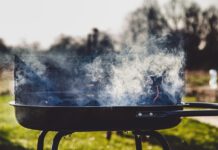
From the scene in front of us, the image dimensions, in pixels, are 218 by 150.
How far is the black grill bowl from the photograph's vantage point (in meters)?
2.71

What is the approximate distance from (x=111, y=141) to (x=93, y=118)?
3.38 meters

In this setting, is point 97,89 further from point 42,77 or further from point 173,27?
point 173,27

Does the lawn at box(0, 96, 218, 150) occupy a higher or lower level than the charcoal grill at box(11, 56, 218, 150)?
lower

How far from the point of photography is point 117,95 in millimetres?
3166

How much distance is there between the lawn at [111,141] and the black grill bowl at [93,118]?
9.00 ft

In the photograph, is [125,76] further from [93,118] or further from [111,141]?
[111,141]

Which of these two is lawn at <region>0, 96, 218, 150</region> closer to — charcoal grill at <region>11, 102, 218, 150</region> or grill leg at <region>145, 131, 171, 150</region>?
grill leg at <region>145, 131, 171, 150</region>

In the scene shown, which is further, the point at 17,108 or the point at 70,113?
the point at 17,108

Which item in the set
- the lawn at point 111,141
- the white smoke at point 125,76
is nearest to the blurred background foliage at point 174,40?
the lawn at point 111,141

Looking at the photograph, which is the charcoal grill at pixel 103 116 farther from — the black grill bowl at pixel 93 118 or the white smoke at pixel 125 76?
the white smoke at pixel 125 76

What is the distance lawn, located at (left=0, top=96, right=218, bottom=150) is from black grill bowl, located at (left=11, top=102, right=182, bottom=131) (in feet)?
9.00

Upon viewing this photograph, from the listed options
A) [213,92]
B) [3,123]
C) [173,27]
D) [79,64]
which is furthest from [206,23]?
[79,64]

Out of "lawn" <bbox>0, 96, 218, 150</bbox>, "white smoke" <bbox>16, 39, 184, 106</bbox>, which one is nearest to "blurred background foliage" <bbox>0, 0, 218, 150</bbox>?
"lawn" <bbox>0, 96, 218, 150</bbox>

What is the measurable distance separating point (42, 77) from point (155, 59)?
3.17 feet
